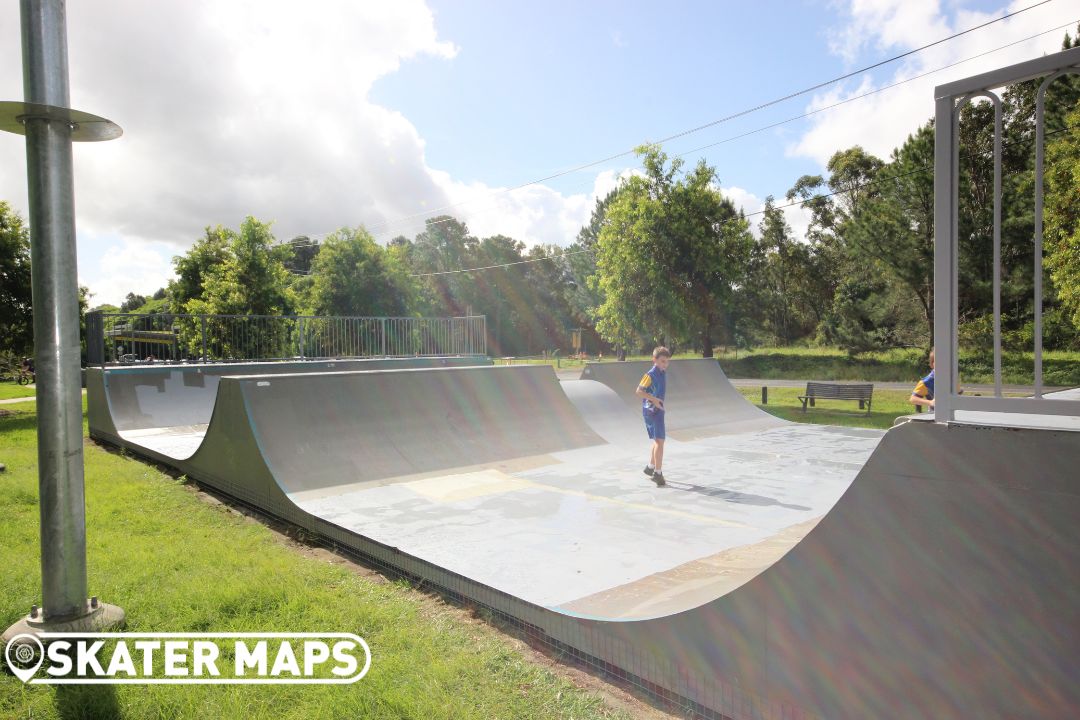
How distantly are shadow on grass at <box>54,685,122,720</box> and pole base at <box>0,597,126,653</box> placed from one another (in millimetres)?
549

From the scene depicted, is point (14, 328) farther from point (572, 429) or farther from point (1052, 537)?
point (1052, 537)

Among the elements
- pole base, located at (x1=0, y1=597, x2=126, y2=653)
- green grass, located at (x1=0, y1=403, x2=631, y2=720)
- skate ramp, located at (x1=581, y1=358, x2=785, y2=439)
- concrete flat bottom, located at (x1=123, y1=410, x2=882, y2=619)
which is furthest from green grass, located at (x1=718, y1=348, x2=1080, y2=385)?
pole base, located at (x1=0, y1=597, x2=126, y2=653)

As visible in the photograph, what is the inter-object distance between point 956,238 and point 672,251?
62.3 ft

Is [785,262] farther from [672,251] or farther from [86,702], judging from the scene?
[86,702]

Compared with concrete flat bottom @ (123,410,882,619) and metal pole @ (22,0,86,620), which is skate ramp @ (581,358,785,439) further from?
metal pole @ (22,0,86,620)

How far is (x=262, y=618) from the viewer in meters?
4.02

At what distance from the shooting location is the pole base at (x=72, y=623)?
3729mm

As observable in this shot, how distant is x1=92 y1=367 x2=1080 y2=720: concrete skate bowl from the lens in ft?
7.27

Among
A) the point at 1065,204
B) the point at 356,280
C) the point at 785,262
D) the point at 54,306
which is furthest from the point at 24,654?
the point at 785,262

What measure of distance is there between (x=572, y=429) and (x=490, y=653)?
6.72m

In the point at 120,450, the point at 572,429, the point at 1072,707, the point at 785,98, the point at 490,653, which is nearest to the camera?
the point at 1072,707

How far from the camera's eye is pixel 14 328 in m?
17.4

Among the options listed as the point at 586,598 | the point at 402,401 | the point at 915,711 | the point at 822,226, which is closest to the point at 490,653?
the point at 586,598

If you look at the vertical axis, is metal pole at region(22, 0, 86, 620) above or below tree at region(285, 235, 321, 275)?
below
